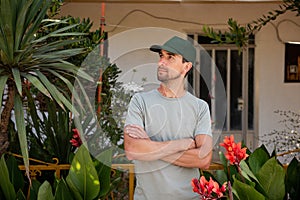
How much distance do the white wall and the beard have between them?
5.57 m

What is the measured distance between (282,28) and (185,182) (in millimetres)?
6373

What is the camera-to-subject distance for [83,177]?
3547mm

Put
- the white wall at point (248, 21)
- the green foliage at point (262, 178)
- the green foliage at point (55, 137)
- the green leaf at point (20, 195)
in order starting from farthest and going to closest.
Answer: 1. the white wall at point (248, 21)
2. the green foliage at point (55, 137)
3. the green leaf at point (20, 195)
4. the green foliage at point (262, 178)

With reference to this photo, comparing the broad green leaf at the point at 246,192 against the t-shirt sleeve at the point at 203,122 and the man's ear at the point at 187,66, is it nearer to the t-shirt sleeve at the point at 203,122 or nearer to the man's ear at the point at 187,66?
the t-shirt sleeve at the point at 203,122

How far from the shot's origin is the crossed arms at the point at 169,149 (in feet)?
10.4

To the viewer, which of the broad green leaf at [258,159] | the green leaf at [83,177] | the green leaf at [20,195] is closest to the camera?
the green leaf at [83,177]

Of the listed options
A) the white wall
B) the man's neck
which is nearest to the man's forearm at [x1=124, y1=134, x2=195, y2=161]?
the man's neck

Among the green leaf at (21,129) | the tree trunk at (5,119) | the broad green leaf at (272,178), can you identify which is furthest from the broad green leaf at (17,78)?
the broad green leaf at (272,178)

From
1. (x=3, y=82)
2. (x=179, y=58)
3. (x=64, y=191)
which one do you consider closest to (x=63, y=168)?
(x=64, y=191)

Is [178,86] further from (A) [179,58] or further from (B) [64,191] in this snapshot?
(B) [64,191]

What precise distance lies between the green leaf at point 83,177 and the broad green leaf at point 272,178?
107cm

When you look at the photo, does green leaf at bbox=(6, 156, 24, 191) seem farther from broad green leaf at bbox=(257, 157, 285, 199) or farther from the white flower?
broad green leaf at bbox=(257, 157, 285, 199)

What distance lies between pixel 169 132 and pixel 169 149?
4.3 inches

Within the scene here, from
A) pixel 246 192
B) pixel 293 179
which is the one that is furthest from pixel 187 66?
pixel 293 179
